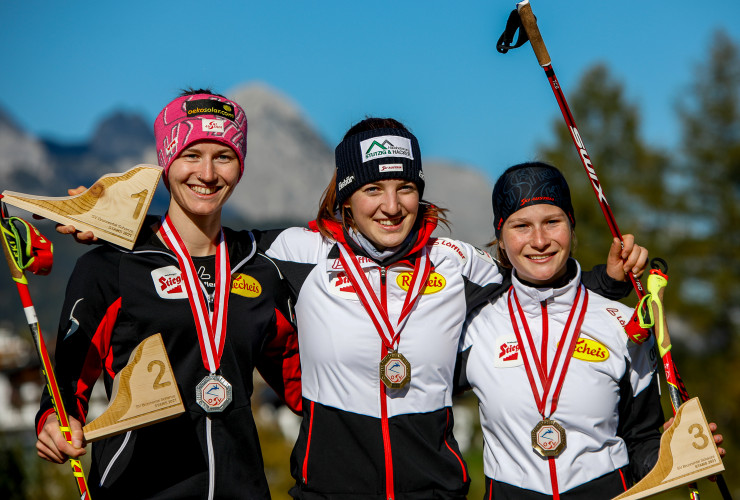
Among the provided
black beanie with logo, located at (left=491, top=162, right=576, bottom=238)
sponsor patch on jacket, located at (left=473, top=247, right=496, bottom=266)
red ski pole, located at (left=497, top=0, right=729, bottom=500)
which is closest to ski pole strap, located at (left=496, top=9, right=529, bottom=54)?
red ski pole, located at (left=497, top=0, right=729, bottom=500)

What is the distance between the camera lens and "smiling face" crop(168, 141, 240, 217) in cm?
366

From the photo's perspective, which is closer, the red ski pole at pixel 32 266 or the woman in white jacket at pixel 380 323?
the red ski pole at pixel 32 266

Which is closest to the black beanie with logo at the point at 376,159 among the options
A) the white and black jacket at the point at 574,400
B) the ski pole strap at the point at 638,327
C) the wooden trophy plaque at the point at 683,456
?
the white and black jacket at the point at 574,400

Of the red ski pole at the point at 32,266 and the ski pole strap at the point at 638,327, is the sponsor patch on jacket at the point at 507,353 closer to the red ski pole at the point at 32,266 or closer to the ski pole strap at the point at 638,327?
the ski pole strap at the point at 638,327

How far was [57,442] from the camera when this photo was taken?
10.1 feet

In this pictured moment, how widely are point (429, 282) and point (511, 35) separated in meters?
1.29

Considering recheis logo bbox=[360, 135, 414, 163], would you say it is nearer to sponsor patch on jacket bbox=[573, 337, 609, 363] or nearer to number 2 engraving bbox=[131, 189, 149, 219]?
number 2 engraving bbox=[131, 189, 149, 219]

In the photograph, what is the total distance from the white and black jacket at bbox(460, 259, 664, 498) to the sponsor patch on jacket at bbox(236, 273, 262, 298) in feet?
3.43

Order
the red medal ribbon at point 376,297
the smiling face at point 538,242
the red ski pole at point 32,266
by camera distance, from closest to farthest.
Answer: the red ski pole at point 32,266
the red medal ribbon at point 376,297
the smiling face at point 538,242

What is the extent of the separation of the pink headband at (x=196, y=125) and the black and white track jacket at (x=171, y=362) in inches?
18.6

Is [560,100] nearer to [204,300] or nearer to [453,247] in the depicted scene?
[453,247]

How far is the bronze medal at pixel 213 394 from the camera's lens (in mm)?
3455

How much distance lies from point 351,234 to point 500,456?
129 centimetres

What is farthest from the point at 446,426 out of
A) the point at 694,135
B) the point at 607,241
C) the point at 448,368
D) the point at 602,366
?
the point at 694,135
